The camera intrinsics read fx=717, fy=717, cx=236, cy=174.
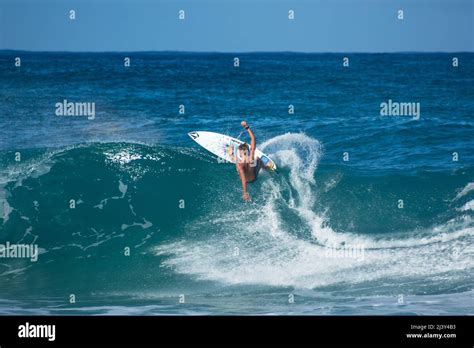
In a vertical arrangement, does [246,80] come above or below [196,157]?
above

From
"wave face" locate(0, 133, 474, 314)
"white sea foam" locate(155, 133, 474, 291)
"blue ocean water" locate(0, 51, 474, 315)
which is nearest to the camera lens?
"wave face" locate(0, 133, 474, 314)

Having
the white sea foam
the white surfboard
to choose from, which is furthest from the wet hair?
the white sea foam

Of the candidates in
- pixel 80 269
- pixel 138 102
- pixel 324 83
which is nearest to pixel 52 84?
pixel 138 102

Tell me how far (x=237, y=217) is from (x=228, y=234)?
0.65 m

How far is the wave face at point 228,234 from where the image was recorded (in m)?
12.9

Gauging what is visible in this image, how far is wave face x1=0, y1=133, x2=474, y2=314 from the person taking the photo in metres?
12.9

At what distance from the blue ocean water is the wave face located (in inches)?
1.5

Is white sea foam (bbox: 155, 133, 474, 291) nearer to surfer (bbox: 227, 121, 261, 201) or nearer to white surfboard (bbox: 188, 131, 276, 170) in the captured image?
surfer (bbox: 227, 121, 261, 201)

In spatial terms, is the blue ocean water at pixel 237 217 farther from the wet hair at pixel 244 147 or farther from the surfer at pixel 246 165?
the wet hair at pixel 244 147

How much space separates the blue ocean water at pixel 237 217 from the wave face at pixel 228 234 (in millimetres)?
38

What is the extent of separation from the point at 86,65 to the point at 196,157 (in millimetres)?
25161

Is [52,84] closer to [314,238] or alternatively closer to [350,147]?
[350,147]

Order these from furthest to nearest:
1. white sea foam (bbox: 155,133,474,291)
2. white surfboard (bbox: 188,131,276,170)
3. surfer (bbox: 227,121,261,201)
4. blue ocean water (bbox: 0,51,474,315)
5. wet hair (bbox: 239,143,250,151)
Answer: white surfboard (bbox: 188,131,276,170), wet hair (bbox: 239,143,250,151), surfer (bbox: 227,121,261,201), white sea foam (bbox: 155,133,474,291), blue ocean water (bbox: 0,51,474,315)

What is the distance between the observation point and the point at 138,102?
28344mm
